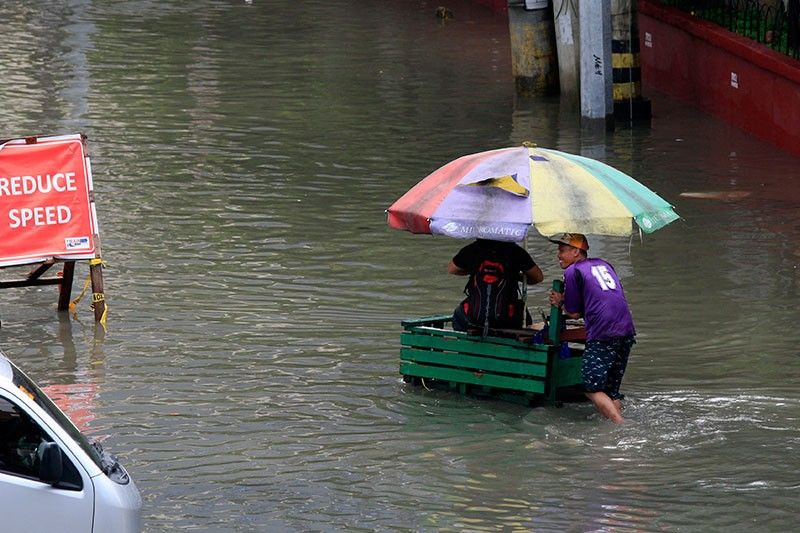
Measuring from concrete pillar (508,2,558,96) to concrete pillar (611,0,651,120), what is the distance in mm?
2385

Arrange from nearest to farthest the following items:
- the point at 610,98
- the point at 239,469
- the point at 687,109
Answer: the point at 239,469 < the point at 610,98 < the point at 687,109

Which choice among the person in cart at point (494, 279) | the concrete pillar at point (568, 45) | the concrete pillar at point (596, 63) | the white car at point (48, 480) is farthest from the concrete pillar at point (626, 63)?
the white car at point (48, 480)

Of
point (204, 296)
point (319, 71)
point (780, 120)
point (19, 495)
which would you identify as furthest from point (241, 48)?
point (19, 495)

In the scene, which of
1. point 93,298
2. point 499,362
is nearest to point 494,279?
point 499,362

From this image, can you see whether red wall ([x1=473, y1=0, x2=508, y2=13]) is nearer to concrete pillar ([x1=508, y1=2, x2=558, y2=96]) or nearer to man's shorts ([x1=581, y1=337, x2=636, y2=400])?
concrete pillar ([x1=508, y1=2, x2=558, y2=96])

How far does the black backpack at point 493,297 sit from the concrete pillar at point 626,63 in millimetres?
11610

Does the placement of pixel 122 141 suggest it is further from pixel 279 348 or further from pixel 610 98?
pixel 279 348

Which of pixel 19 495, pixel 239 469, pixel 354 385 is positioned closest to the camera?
pixel 19 495

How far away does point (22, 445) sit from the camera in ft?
21.9

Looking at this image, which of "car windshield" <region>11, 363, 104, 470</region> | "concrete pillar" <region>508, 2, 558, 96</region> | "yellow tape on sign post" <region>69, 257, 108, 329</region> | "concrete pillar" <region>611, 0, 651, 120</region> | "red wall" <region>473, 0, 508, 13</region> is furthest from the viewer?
"red wall" <region>473, 0, 508, 13</region>

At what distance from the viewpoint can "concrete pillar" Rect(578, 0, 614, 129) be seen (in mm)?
20969

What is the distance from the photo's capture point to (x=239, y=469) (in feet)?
30.6

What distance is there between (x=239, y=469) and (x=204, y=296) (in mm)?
4153

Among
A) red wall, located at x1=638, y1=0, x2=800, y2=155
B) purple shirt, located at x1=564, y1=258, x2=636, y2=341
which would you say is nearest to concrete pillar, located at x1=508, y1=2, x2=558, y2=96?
red wall, located at x1=638, y1=0, x2=800, y2=155
